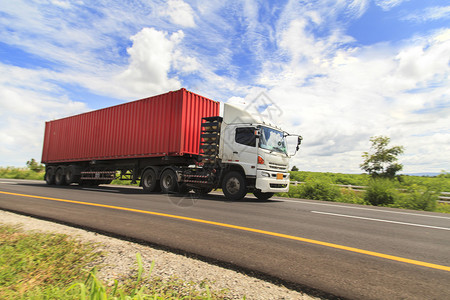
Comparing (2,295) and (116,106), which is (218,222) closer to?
(2,295)

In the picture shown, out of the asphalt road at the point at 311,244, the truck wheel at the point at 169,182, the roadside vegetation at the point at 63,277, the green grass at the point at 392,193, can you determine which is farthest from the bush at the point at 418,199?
the roadside vegetation at the point at 63,277

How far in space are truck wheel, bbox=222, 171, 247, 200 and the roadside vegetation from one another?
6.10 meters

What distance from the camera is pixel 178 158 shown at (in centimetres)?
1126

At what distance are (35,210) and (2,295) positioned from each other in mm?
4570

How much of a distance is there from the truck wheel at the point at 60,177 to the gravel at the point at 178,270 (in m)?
15.2

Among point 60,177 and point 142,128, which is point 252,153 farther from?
point 60,177

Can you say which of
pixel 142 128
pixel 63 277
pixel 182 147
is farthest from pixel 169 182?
pixel 63 277

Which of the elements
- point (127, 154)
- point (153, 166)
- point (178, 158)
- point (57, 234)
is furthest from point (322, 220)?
point (127, 154)

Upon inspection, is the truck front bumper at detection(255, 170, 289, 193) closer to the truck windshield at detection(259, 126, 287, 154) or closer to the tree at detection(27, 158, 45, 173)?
the truck windshield at detection(259, 126, 287, 154)

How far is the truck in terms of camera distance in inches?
360

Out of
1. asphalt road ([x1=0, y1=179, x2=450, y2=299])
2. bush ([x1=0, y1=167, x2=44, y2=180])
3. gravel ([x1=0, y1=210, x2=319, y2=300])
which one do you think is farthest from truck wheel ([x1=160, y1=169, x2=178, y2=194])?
bush ([x1=0, y1=167, x2=44, y2=180])

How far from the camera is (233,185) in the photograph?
364 inches

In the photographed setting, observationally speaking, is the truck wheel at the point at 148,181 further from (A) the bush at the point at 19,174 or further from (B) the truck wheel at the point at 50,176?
(A) the bush at the point at 19,174

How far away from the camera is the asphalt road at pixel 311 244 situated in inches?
95.8
